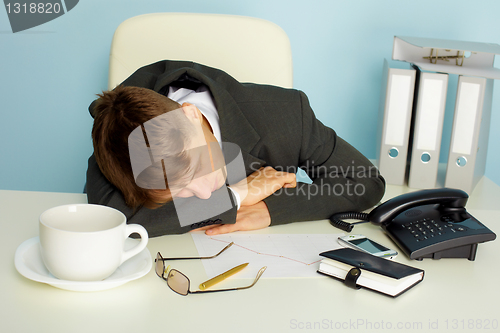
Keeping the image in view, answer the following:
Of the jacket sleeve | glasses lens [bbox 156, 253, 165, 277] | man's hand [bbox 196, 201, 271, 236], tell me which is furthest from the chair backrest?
glasses lens [bbox 156, 253, 165, 277]

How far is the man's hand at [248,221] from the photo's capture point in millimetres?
866

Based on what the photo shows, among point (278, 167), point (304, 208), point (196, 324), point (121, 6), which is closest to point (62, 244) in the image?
point (196, 324)

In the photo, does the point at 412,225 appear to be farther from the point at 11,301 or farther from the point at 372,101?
the point at 372,101

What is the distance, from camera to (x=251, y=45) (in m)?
1.39

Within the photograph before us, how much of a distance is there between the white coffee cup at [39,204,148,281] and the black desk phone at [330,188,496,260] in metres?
0.47

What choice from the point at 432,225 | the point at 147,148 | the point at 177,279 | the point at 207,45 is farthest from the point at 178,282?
the point at 207,45

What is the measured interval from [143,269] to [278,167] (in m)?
0.55

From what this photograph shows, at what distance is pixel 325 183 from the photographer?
1.06 metres

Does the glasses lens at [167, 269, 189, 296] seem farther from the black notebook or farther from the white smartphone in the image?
the white smartphone

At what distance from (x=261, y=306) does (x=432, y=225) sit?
393mm

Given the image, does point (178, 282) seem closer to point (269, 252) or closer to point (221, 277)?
point (221, 277)

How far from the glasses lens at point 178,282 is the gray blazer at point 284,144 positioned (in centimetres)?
32

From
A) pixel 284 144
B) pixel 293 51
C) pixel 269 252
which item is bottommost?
pixel 269 252

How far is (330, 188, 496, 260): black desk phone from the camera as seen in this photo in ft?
2.48
